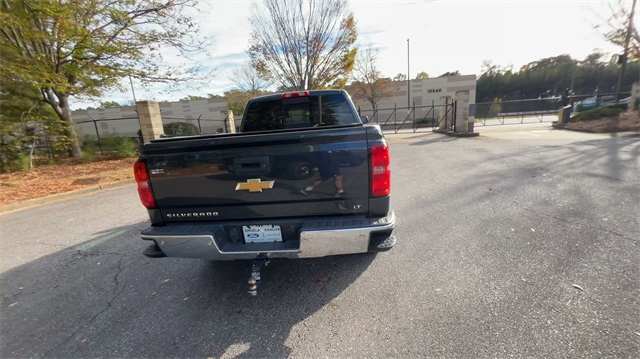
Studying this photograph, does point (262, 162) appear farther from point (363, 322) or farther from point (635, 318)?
point (635, 318)

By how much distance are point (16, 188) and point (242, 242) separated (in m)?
9.41

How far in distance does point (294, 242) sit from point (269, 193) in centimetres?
49

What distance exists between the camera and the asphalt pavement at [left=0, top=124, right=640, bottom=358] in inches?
78.8

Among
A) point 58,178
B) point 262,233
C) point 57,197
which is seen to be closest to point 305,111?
point 262,233

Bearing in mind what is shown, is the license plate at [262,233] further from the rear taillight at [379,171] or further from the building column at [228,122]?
the building column at [228,122]

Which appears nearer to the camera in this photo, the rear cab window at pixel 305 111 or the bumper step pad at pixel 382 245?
the bumper step pad at pixel 382 245

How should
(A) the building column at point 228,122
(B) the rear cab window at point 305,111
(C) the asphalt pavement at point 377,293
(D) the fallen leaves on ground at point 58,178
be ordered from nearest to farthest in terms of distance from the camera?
(C) the asphalt pavement at point 377,293
(B) the rear cab window at point 305,111
(D) the fallen leaves on ground at point 58,178
(A) the building column at point 228,122

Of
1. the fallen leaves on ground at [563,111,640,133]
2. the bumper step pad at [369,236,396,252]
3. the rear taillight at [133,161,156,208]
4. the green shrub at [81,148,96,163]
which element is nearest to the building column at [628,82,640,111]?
the fallen leaves on ground at [563,111,640,133]

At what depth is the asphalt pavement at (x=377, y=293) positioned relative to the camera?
2002 mm

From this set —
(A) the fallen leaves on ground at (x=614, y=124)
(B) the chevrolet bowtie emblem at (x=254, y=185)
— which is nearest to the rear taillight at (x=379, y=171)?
(B) the chevrolet bowtie emblem at (x=254, y=185)

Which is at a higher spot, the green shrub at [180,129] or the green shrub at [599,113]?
the green shrub at [180,129]

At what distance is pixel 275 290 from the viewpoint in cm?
270

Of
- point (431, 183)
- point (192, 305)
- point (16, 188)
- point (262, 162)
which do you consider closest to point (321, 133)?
point (262, 162)

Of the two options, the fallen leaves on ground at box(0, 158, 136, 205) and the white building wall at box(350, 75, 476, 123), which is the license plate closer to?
the fallen leaves on ground at box(0, 158, 136, 205)
